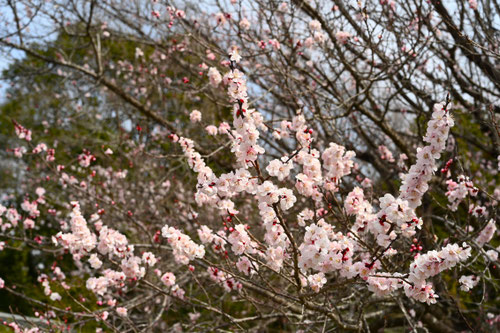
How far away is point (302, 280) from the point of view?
2650mm

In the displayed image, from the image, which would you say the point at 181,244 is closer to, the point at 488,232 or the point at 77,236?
the point at 77,236

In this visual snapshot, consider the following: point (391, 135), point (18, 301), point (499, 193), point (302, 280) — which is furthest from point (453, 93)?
point (18, 301)

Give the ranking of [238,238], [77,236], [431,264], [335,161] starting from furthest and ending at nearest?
1. [77,236]
2. [335,161]
3. [238,238]
4. [431,264]

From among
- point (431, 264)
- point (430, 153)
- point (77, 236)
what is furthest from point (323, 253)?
point (77, 236)

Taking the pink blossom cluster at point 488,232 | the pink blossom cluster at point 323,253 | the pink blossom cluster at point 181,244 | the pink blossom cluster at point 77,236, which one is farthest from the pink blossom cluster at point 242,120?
the pink blossom cluster at point 488,232

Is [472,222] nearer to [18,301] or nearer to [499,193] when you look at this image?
[499,193]

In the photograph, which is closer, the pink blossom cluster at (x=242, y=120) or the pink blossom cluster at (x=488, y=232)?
the pink blossom cluster at (x=242, y=120)

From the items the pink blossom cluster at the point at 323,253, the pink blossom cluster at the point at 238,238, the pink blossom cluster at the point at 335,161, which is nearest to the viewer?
the pink blossom cluster at the point at 323,253

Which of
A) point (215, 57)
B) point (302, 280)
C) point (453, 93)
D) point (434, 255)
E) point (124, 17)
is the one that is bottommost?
point (302, 280)

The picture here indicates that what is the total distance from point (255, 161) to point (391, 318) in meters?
4.08

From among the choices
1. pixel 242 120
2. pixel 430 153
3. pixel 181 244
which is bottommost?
pixel 181 244

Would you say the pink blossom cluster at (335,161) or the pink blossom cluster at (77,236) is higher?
the pink blossom cluster at (335,161)

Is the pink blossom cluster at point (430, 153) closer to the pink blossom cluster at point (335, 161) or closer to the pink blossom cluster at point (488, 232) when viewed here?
the pink blossom cluster at point (335, 161)

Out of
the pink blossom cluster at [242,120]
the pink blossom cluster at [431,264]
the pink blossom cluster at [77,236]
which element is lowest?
the pink blossom cluster at [431,264]
